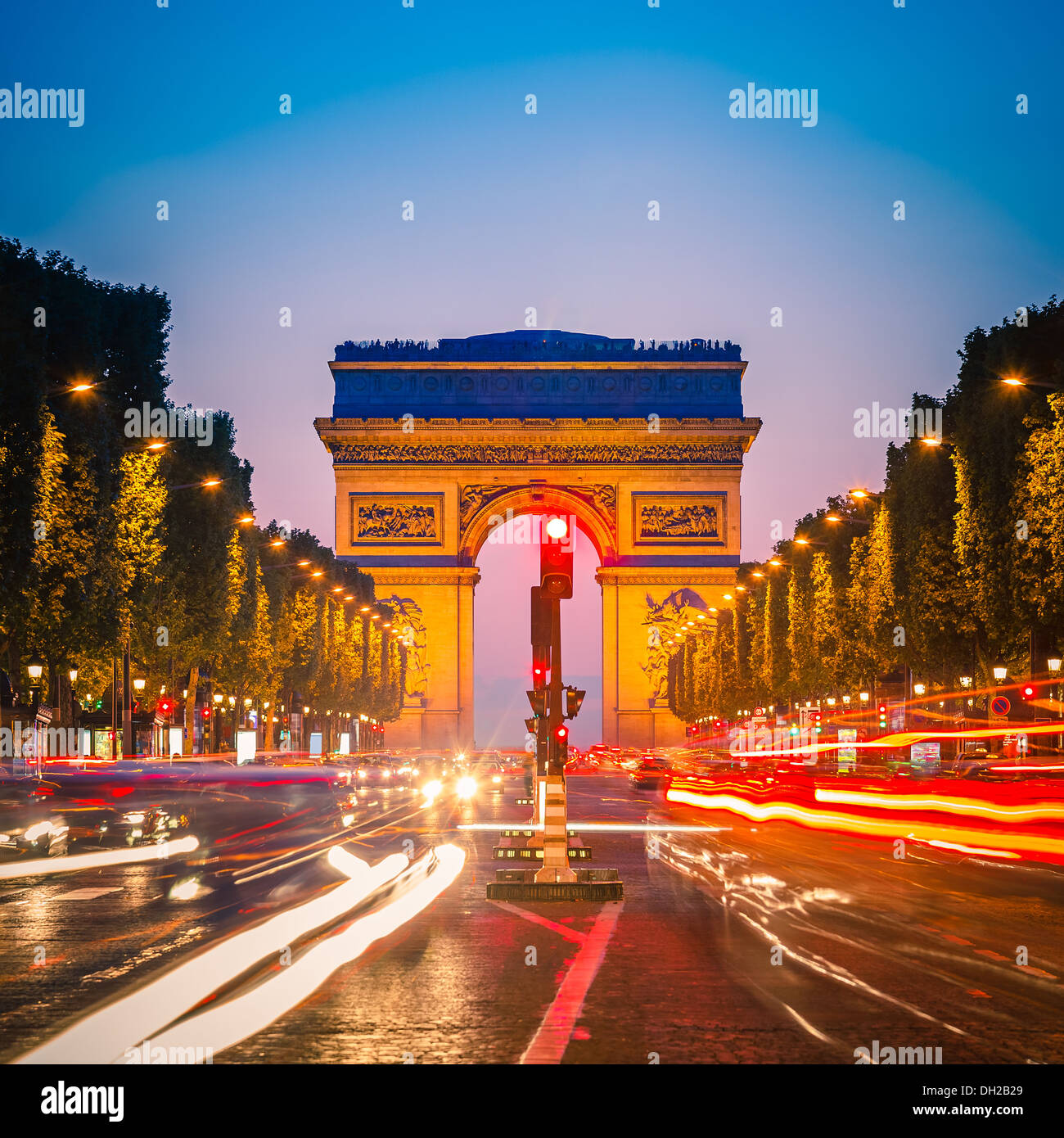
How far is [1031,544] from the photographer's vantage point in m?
43.6

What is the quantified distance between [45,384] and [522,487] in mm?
83810

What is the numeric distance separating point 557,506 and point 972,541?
74.3 m

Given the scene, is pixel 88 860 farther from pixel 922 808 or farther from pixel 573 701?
pixel 922 808

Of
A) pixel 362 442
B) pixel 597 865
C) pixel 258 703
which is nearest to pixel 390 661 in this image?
pixel 362 442

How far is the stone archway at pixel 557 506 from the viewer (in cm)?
12194

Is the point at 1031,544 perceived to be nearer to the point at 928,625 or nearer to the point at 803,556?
the point at 928,625

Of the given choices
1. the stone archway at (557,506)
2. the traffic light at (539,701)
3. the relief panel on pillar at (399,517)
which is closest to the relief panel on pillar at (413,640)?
the stone archway at (557,506)

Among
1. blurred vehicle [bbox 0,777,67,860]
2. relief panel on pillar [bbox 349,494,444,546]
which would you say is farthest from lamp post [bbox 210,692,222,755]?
relief panel on pillar [bbox 349,494,444,546]

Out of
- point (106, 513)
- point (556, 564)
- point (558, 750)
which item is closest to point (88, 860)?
point (558, 750)

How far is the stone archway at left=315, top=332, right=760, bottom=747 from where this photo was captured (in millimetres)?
121938

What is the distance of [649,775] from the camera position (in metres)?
68.1

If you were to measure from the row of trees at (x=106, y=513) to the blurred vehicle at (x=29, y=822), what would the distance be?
4.34 m

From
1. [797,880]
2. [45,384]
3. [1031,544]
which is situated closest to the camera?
[797,880]

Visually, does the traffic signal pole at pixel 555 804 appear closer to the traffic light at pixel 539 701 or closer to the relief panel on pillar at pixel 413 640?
the traffic light at pixel 539 701
